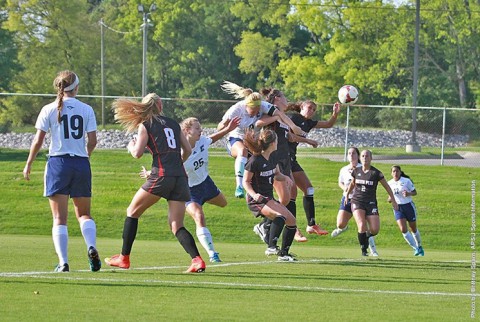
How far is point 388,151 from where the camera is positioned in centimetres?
3650

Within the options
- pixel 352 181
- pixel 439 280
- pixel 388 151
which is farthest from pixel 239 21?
pixel 439 280

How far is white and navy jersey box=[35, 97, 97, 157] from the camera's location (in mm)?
10922

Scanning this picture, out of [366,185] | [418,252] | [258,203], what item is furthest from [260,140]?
[418,252]

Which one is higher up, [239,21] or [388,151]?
[239,21]

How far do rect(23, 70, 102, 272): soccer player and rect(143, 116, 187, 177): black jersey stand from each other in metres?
0.65

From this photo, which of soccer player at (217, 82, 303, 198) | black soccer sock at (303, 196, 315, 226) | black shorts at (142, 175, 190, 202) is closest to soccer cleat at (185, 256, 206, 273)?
black shorts at (142, 175, 190, 202)

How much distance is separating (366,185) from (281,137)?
9.28 ft

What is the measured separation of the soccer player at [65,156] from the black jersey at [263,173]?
288 centimetres

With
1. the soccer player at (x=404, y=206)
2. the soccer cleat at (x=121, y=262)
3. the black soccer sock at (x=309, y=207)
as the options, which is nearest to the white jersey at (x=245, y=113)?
the black soccer sock at (x=309, y=207)

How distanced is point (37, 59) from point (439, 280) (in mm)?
49741

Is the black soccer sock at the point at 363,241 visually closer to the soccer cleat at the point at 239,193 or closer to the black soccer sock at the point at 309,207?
the black soccer sock at the point at 309,207

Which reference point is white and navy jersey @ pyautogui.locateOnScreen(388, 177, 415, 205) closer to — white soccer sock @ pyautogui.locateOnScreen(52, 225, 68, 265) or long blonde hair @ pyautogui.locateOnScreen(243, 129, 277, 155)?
long blonde hair @ pyautogui.locateOnScreen(243, 129, 277, 155)

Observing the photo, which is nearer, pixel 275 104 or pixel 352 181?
pixel 275 104

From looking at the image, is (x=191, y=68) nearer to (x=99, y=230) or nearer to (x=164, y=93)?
(x=164, y=93)
